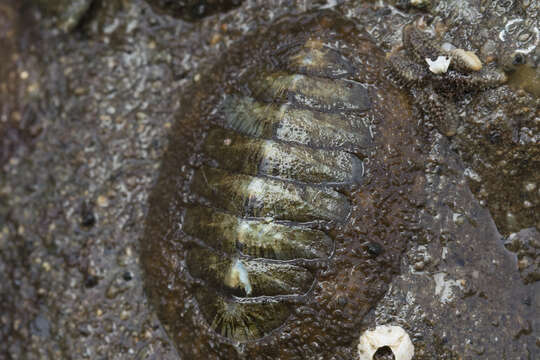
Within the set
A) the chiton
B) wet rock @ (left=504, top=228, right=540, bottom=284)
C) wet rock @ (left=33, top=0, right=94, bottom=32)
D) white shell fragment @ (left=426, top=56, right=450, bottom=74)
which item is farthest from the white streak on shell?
wet rock @ (left=33, top=0, right=94, bottom=32)

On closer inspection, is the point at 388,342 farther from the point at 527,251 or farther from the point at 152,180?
the point at 152,180

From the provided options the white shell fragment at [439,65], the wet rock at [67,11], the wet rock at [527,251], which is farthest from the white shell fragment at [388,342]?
the wet rock at [67,11]

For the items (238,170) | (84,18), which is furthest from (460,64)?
(84,18)

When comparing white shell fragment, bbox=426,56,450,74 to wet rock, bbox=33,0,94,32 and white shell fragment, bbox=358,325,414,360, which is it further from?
wet rock, bbox=33,0,94,32

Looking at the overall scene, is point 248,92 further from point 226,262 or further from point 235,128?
point 226,262

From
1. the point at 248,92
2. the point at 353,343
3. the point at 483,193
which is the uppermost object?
the point at 248,92

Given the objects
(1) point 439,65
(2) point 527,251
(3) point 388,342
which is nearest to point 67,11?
(1) point 439,65

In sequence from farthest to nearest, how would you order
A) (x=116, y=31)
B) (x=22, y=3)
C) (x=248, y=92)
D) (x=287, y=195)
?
(x=22, y=3), (x=116, y=31), (x=248, y=92), (x=287, y=195)
